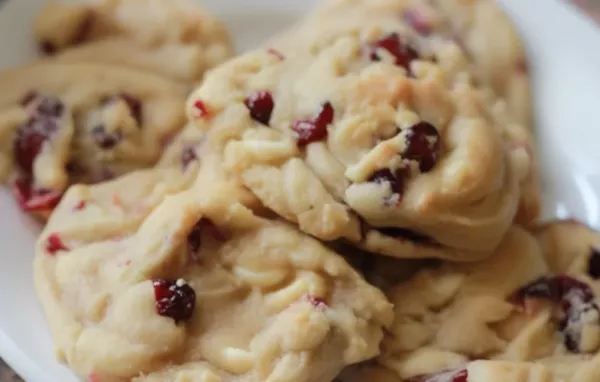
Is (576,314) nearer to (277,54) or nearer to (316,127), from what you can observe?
(316,127)

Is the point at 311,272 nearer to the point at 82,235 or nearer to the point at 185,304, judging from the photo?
the point at 185,304

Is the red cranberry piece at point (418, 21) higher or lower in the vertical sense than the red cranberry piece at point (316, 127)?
higher

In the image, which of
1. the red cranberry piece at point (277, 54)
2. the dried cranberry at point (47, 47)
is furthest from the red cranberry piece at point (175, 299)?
the dried cranberry at point (47, 47)

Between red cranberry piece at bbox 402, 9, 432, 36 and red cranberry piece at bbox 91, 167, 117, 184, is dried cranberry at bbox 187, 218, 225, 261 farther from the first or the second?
red cranberry piece at bbox 402, 9, 432, 36

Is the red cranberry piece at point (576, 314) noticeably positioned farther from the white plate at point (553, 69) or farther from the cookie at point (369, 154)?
the white plate at point (553, 69)

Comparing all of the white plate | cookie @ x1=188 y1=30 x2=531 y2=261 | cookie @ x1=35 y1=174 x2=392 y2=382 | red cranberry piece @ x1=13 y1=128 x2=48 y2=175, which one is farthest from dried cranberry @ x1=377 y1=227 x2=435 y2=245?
red cranberry piece @ x1=13 y1=128 x2=48 y2=175

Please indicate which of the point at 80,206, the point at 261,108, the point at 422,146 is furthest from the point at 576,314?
the point at 80,206

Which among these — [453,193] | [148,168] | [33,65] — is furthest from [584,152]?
[33,65]
